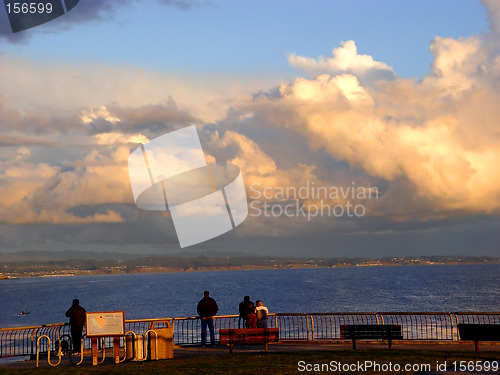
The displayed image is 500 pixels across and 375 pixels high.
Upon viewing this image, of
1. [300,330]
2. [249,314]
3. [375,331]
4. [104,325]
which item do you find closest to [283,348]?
[249,314]

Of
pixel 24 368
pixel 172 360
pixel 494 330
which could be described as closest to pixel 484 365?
pixel 494 330

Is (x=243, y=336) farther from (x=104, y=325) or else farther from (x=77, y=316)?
(x=77, y=316)

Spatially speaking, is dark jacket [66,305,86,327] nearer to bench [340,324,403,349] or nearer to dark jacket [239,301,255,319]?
dark jacket [239,301,255,319]

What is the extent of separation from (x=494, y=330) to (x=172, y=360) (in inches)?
367

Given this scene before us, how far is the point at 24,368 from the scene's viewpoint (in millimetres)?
18797

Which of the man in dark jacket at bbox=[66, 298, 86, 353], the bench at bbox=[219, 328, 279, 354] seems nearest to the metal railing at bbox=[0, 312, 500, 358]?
the man in dark jacket at bbox=[66, 298, 86, 353]

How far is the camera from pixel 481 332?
19.3 metres

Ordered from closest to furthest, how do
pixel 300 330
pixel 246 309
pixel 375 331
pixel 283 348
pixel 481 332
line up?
pixel 481 332 → pixel 375 331 → pixel 283 348 → pixel 246 309 → pixel 300 330

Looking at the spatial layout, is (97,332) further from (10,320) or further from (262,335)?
(10,320)

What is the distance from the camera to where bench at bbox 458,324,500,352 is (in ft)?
62.1

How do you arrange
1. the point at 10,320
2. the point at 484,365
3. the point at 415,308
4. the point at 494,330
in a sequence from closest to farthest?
the point at 484,365 → the point at 494,330 → the point at 415,308 → the point at 10,320

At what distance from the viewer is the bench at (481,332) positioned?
18.9 meters

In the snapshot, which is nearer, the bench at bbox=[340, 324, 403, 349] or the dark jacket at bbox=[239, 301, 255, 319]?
the bench at bbox=[340, 324, 403, 349]

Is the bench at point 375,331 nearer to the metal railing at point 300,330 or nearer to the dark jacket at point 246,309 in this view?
the metal railing at point 300,330
